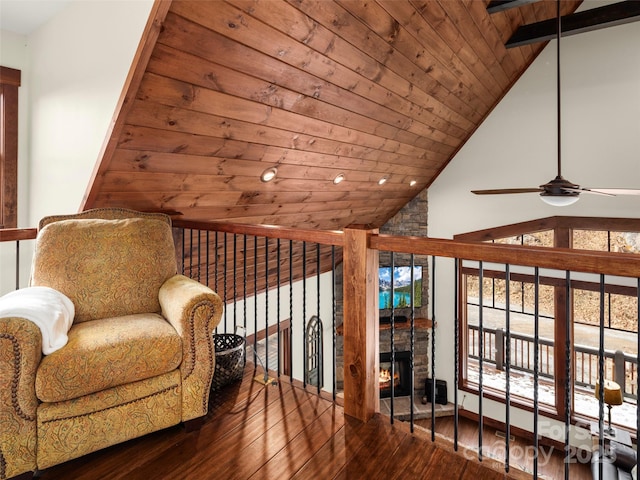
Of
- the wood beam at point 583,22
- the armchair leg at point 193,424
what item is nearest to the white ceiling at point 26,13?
the armchair leg at point 193,424

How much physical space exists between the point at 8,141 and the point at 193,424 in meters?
3.19

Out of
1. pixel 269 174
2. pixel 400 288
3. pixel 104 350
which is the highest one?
pixel 269 174

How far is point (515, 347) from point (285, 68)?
560 centimetres

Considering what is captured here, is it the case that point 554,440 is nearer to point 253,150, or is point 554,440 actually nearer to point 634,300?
point 634,300

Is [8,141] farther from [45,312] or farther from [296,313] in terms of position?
[296,313]

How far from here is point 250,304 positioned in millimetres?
5359

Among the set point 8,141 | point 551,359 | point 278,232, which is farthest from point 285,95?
point 551,359

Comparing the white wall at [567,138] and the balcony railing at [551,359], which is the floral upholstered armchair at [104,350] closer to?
the balcony railing at [551,359]

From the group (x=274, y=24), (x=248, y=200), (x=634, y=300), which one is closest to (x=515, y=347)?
(x=634, y=300)

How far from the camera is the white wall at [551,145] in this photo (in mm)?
5047

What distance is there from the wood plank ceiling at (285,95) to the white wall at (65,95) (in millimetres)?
264

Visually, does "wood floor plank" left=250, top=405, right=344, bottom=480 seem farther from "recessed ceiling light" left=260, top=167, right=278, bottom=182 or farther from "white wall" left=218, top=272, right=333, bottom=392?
"white wall" left=218, top=272, right=333, bottom=392

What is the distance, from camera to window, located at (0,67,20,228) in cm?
356

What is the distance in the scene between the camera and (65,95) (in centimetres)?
313
